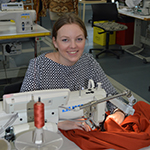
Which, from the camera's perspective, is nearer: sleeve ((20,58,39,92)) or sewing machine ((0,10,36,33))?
sleeve ((20,58,39,92))

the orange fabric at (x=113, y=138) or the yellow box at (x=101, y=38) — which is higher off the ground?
the orange fabric at (x=113, y=138)

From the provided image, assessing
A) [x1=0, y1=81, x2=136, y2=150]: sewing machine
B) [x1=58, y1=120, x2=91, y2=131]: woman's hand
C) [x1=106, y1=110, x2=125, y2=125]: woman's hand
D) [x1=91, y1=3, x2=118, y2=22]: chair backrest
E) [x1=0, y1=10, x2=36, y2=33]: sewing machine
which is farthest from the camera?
[x1=91, y1=3, x2=118, y2=22]: chair backrest

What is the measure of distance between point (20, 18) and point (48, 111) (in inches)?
91.0

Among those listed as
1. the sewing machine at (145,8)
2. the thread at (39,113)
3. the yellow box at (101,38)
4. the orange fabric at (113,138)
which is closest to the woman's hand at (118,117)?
the orange fabric at (113,138)

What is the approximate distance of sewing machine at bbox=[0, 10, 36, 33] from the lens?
3229 mm

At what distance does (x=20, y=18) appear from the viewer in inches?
129

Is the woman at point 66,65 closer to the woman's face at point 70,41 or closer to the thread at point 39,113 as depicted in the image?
the woman's face at point 70,41

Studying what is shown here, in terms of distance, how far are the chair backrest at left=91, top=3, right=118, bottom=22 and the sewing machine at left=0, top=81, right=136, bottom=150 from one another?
383 cm

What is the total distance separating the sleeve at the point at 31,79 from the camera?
5.42ft

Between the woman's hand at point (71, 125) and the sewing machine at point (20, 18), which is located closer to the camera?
the woman's hand at point (71, 125)

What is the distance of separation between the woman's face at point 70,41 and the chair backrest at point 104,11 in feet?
11.2

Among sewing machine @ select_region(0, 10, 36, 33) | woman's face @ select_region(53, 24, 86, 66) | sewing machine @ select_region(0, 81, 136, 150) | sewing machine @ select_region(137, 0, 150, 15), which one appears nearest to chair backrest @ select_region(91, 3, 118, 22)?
sewing machine @ select_region(137, 0, 150, 15)

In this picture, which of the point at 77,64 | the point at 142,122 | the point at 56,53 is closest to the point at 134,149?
the point at 142,122

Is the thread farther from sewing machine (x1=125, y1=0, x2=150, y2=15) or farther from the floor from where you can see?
sewing machine (x1=125, y1=0, x2=150, y2=15)
